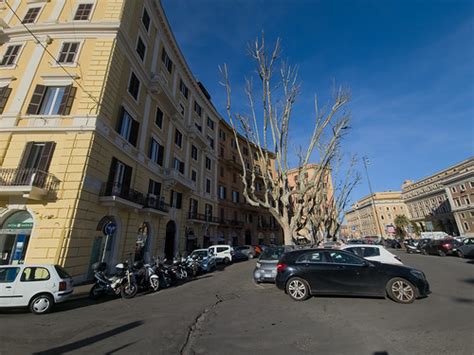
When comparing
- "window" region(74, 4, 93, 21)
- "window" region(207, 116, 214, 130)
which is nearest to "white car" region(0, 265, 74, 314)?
"window" region(74, 4, 93, 21)

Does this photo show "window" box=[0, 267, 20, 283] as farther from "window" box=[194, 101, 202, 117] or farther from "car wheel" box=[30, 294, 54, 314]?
"window" box=[194, 101, 202, 117]

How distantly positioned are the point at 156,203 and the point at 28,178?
7741 millimetres

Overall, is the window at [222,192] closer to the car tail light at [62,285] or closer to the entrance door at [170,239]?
the entrance door at [170,239]

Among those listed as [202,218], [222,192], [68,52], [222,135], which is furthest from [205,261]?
[222,135]

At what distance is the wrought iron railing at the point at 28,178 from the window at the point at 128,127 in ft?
15.2

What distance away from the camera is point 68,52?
1414cm

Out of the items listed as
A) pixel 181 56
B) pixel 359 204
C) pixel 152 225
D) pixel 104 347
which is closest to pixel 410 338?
pixel 104 347

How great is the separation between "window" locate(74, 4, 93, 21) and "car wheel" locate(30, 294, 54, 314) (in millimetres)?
16714

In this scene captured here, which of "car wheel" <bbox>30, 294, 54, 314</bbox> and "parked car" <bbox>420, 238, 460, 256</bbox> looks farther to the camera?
"parked car" <bbox>420, 238, 460, 256</bbox>

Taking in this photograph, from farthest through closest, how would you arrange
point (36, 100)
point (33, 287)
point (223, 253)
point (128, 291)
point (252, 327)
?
point (223, 253), point (36, 100), point (128, 291), point (33, 287), point (252, 327)

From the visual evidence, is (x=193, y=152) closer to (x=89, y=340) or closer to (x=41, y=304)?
(x=41, y=304)

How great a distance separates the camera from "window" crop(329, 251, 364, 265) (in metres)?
6.86

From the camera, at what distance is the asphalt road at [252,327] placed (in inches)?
154

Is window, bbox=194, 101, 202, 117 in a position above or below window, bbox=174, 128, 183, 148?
above
